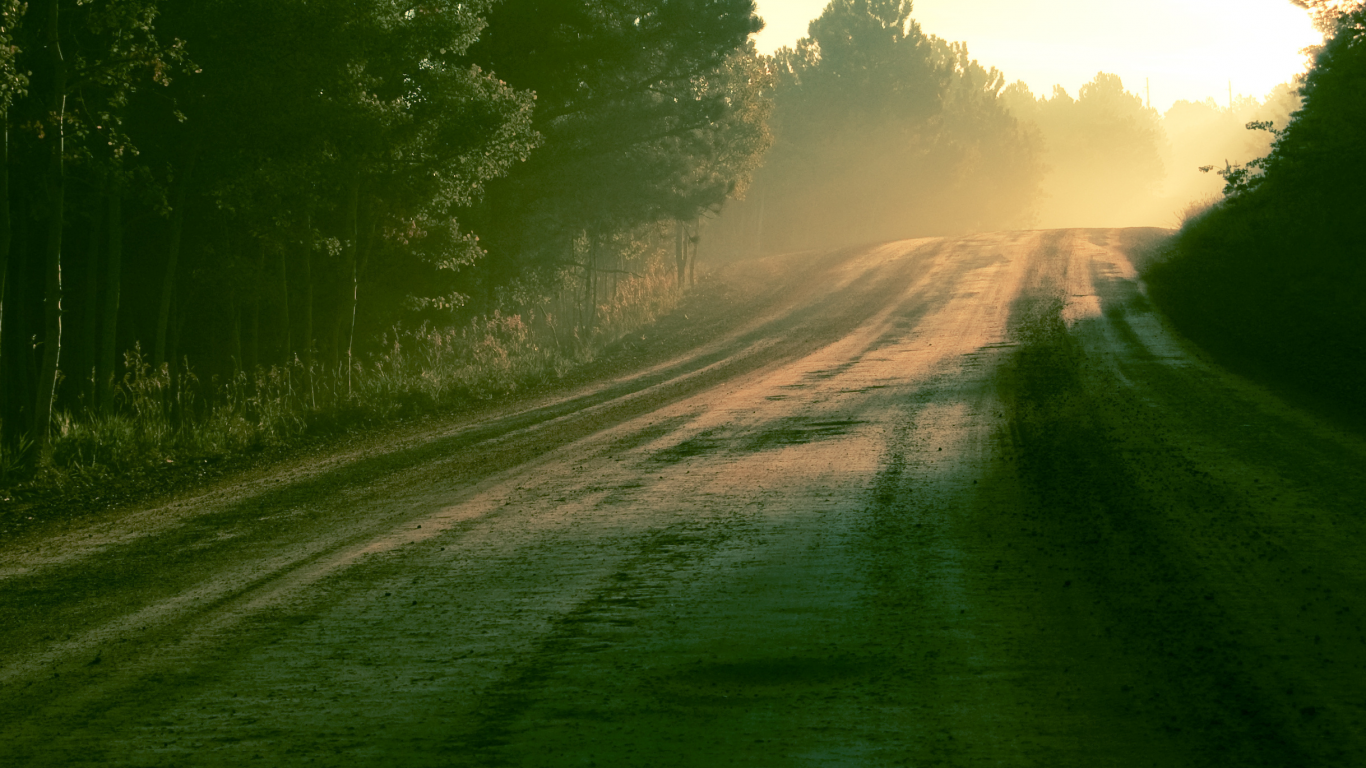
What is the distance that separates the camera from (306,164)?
15.0 m

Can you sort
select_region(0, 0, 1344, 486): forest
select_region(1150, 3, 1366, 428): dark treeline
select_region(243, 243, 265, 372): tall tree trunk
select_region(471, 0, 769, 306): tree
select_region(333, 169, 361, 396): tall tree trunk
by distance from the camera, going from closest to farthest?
1. select_region(0, 0, 1344, 486): forest
2. select_region(1150, 3, 1366, 428): dark treeline
3. select_region(333, 169, 361, 396): tall tree trunk
4. select_region(243, 243, 265, 372): tall tree trunk
5. select_region(471, 0, 769, 306): tree

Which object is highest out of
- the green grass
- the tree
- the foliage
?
the foliage

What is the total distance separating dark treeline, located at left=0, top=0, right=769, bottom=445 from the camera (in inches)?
539

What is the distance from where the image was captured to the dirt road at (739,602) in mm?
3576

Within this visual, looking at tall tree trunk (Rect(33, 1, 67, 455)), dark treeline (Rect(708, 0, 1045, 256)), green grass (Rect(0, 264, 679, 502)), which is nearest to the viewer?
green grass (Rect(0, 264, 679, 502))

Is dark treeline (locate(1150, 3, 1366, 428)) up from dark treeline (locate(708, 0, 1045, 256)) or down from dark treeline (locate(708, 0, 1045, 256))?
down

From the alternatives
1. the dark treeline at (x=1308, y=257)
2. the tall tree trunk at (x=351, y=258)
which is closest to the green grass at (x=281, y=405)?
the tall tree trunk at (x=351, y=258)

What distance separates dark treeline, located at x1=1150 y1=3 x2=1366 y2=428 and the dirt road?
12.3 feet

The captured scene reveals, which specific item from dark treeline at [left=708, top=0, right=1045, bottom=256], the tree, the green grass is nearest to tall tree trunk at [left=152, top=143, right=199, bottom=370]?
the green grass

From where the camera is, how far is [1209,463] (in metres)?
7.72

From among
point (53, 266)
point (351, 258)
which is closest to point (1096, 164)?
point (351, 258)

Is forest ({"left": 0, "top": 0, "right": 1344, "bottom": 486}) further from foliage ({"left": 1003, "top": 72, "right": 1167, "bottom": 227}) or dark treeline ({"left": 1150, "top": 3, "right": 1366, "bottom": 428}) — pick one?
foliage ({"left": 1003, "top": 72, "right": 1167, "bottom": 227})

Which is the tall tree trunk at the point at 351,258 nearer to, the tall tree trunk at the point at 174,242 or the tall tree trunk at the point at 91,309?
the tall tree trunk at the point at 174,242

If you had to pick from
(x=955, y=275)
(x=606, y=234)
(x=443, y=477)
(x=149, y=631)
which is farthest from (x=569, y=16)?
(x=149, y=631)
